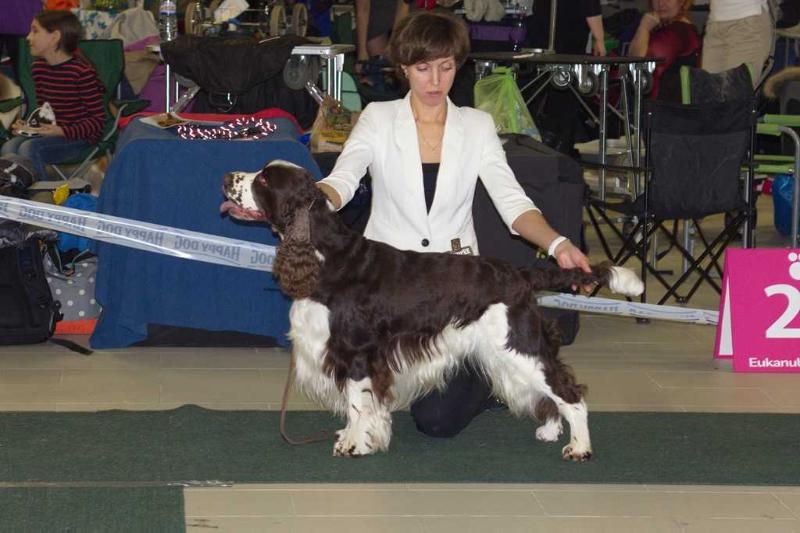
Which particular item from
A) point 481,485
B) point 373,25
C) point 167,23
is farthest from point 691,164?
point 373,25

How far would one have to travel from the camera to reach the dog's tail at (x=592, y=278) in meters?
3.31

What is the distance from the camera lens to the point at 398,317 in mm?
3465

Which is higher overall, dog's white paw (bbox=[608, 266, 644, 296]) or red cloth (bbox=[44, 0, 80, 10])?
red cloth (bbox=[44, 0, 80, 10])

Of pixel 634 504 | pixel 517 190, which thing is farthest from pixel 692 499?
pixel 517 190

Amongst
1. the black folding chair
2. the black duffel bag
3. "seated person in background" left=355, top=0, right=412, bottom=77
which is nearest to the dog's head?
the black folding chair

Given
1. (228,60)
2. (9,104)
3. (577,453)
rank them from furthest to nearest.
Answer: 1. (9,104)
2. (228,60)
3. (577,453)

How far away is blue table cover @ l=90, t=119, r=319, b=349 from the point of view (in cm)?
473

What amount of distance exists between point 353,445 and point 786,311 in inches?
75.9

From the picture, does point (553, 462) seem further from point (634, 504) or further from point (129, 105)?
point (129, 105)

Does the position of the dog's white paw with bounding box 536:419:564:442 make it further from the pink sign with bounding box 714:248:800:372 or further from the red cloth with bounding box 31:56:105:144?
the red cloth with bounding box 31:56:105:144

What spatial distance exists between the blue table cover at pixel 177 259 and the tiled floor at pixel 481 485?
0.14m

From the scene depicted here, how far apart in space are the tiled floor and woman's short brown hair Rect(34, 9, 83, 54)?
2075mm

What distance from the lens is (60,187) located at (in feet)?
17.0

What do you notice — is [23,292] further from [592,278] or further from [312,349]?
[592,278]
